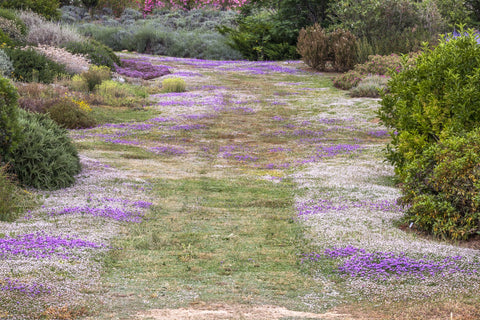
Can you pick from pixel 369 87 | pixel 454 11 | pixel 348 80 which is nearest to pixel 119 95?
pixel 369 87

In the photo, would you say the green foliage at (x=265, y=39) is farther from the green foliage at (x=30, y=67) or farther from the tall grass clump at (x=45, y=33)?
the green foliage at (x=30, y=67)

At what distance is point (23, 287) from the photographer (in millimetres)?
5238

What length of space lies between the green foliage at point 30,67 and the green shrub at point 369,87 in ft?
39.2

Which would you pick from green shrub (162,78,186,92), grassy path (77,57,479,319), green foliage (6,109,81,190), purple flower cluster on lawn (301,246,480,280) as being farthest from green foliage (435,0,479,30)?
purple flower cluster on lawn (301,246,480,280)

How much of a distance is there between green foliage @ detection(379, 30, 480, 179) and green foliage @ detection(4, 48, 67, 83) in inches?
592

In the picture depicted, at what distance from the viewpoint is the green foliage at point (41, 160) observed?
9.65 m

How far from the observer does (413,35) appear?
29547mm

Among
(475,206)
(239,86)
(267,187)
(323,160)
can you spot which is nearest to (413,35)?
(239,86)

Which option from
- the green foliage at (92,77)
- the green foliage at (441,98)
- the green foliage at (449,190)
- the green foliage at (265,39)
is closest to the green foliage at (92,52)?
the green foliage at (92,77)

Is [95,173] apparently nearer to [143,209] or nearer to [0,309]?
[143,209]

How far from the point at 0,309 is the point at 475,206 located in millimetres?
5663

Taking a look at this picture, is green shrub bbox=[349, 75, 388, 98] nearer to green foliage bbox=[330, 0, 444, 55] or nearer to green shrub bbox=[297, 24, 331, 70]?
green shrub bbox=[297, 24, 331, 70]

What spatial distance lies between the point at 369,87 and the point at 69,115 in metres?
12.4

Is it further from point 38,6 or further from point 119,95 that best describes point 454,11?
point 38,6
